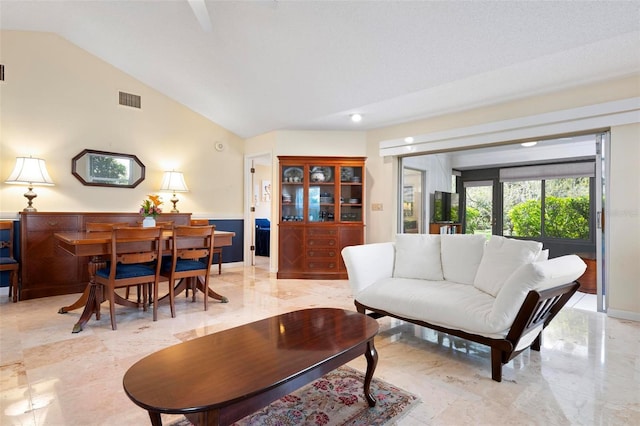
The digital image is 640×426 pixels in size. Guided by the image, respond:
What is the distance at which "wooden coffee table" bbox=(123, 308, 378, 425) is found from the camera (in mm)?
1112

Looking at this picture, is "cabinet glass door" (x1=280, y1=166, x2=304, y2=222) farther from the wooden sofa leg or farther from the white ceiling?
the wooden sofa leg

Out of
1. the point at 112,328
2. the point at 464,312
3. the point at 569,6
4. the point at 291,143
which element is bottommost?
the point at 112,328

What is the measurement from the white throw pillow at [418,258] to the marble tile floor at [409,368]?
0.49m

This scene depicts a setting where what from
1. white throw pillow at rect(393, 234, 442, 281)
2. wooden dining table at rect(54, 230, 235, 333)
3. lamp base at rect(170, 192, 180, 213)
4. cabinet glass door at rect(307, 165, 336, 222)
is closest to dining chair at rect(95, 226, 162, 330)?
wooden dining table at rect(54, 230, 235, 333)

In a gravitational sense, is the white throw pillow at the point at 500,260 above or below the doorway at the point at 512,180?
below

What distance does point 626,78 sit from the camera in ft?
10.5

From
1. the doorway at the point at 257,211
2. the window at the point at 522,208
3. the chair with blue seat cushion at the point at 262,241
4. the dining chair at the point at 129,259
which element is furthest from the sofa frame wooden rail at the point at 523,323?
the chair with blue seat cushion at the point at 262,241

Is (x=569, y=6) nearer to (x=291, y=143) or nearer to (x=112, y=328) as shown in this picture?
(x=291, y=143)

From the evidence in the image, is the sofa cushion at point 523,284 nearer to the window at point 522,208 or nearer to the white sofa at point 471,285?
the white sofa at point 471,285

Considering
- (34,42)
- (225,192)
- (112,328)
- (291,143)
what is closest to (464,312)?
(112,328)

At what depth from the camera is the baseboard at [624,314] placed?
322cm

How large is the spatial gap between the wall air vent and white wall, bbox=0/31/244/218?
70 millimetres

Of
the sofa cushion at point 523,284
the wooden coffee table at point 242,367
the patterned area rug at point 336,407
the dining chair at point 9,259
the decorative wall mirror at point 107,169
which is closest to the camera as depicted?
the wooden coffee table at point 242,367

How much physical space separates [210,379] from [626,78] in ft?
14.3
